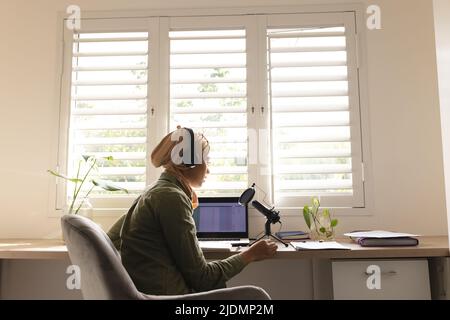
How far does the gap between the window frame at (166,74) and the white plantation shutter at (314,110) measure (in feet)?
0.12

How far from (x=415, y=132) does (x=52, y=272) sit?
7.86 ft

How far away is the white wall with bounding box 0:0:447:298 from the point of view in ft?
7.10

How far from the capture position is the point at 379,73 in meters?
2.25

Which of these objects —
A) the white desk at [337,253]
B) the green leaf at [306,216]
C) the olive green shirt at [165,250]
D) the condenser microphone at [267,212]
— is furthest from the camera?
the green leaf at [306,216]

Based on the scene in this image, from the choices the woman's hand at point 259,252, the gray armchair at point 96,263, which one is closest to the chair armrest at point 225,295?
the gray armchair at point 96,263

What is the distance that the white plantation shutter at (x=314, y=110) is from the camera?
2.19 m

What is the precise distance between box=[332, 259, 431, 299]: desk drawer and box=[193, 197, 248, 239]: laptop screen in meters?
0.61

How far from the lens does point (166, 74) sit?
2.29 meters

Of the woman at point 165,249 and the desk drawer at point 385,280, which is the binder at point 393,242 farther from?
the woman at point 165,249

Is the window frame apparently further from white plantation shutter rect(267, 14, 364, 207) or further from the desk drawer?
the desk drawer

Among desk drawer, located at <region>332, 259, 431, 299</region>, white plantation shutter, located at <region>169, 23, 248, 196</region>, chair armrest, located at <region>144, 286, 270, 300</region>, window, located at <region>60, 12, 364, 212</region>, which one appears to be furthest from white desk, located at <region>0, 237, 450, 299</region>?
white plantation shutter, located at <region>169, 23, 248, 196</region>

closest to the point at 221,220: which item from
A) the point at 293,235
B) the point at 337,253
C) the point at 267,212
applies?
the point at 267,212

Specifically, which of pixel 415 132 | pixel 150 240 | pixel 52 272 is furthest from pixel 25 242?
pixel 415 132

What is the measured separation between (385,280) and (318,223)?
1.65ft
